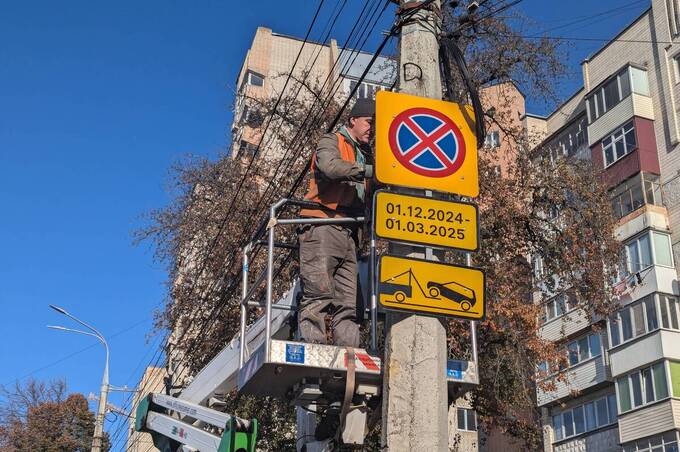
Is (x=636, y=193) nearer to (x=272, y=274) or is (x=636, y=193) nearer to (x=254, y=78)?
(x=254, y=78)

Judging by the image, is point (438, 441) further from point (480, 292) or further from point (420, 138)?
point (420, 138)

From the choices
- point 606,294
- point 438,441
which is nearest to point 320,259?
point 438,441

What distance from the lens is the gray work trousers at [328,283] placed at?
6.55 meters

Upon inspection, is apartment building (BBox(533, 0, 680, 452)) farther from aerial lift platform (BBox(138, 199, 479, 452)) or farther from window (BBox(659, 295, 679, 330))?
aerial lift platform (BBox(138, 199, 479, 452))

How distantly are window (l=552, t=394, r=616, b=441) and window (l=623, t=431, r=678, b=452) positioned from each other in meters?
2.15

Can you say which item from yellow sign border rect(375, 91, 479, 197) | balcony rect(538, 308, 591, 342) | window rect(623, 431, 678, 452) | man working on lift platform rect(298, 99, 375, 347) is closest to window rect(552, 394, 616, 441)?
window rect(623, 431, 678, 452)

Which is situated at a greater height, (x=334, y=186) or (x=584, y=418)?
(x=584, y=418)

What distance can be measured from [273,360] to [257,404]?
37.5 feet

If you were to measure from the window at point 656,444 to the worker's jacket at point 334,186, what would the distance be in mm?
21454

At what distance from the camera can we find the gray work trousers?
6555mm

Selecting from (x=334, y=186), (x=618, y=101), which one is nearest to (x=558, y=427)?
(x=618, y=101)

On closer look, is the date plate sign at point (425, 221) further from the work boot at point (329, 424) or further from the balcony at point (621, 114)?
the balcony at point (621, 114)

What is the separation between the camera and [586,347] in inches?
1192

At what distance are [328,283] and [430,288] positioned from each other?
1119mm
